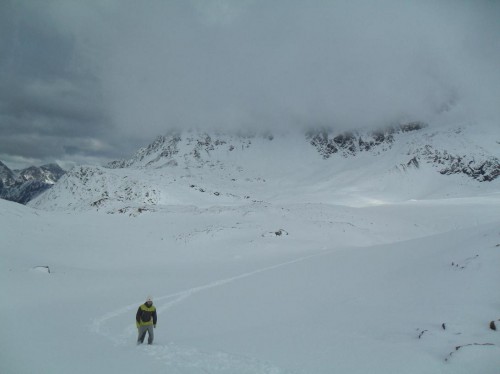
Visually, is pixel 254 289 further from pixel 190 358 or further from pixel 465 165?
pixel 465 165

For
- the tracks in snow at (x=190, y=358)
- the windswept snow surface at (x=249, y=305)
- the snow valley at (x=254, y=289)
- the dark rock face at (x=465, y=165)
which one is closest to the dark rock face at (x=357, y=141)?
the dark rock face at (x=465, y=165)

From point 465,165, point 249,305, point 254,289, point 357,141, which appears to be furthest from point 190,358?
point 357,141

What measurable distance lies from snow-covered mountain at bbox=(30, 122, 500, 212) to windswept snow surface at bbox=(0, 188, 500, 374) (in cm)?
2193

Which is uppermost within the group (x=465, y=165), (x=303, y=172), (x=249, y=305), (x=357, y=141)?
(x=357, y=141)

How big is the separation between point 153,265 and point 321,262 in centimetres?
1234

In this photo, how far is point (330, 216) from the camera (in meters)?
42.2

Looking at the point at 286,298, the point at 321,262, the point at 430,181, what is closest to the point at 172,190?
the point at 321,262

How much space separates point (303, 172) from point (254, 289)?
466 feet

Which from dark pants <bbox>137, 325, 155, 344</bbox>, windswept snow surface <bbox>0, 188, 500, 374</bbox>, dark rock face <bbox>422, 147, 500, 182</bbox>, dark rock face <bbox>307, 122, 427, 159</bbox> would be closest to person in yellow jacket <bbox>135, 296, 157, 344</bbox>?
dark pants <bbox>137, 325, 155, 344</bbox>

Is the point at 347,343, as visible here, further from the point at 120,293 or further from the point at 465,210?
the point at 465,210

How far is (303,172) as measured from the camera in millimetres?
156625

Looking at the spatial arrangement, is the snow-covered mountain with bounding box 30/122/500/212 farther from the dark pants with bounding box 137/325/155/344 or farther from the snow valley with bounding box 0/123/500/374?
the dark pants with bounding box 137/325/155/344

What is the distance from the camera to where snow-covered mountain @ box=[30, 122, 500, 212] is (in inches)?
3433

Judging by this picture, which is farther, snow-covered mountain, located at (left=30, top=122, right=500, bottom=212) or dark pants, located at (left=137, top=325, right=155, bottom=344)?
snow-covered mountain, located at (left=30, top=122, right=500, bottom=212)
